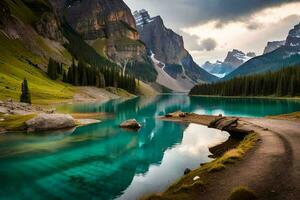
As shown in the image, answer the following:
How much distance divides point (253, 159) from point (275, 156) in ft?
7.28

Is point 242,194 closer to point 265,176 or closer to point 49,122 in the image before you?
point 265,176

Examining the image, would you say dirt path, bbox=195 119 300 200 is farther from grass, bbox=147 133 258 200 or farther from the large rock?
the large rock

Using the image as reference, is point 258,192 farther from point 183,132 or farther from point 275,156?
point 183,132

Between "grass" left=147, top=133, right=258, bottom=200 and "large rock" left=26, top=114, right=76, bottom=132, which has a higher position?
"large rock" left=26, top=114, right=76, bottom=132

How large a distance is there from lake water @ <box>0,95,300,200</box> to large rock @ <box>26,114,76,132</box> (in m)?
4.58

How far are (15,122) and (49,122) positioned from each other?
22.4 ft

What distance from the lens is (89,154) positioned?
148ft

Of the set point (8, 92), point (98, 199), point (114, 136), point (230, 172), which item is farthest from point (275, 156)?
point (8, 92)

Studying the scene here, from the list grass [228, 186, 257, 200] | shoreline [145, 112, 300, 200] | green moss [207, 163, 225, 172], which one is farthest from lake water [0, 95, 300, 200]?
grass [228, 186, 257, 200]

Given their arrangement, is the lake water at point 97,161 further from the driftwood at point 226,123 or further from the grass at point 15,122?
the grass at point 15,122

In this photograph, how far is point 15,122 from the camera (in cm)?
6731

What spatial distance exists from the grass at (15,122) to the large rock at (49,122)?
139cm

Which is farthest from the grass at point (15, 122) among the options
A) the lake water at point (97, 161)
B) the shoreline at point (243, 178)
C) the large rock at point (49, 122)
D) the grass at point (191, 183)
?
the shoreline at point (243, 178)

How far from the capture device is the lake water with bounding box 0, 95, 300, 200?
29125 millimetres
